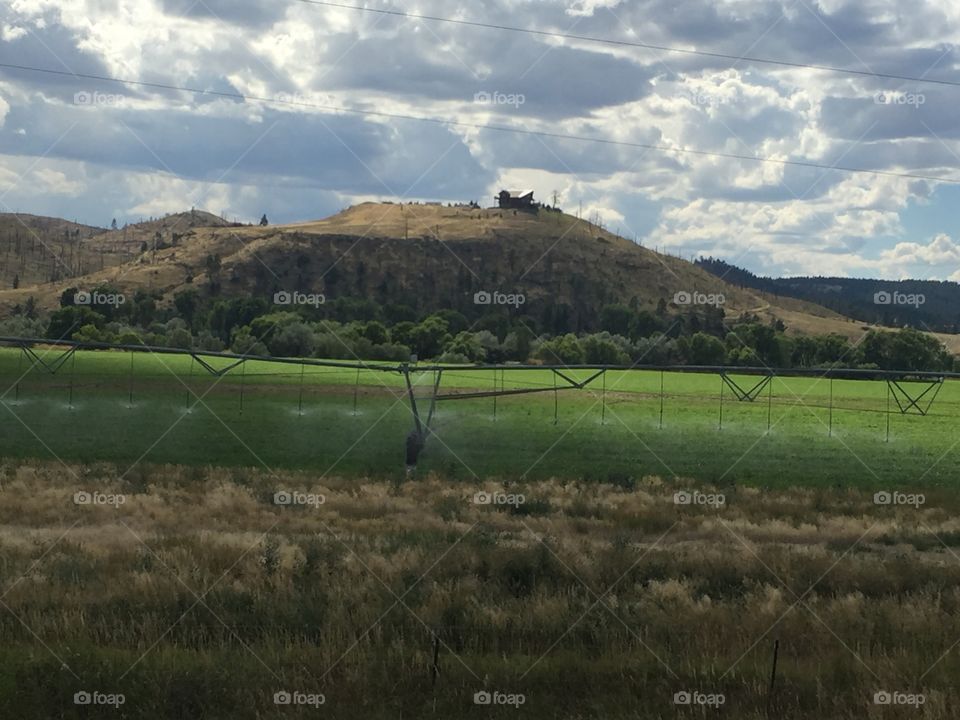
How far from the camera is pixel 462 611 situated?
15086mm

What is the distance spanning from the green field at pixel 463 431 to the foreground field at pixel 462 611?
12755 millimetres

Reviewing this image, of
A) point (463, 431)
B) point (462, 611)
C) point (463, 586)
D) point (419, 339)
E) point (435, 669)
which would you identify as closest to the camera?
point (435, 669)

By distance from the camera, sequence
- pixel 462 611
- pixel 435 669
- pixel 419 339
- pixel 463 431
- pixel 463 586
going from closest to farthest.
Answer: pixel 435 669, pixel 462 611, pixel 463 586, pixel 463 431, pixel 419 339

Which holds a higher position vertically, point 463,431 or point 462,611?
point 462,611

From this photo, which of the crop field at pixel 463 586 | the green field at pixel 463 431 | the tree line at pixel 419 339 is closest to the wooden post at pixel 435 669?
the crop field at pixel 463 586

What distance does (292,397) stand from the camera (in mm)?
62125

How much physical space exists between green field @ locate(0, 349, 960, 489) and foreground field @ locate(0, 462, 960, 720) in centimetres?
1275

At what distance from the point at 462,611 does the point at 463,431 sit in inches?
1356

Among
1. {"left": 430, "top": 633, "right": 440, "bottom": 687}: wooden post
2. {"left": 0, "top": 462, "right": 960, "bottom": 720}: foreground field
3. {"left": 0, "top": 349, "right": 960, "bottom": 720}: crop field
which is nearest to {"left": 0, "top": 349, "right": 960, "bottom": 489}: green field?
{"left": 0, "top": 349, "right": 960, "bottom": 720}: crop field

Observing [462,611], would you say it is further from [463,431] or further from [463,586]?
[463,431]

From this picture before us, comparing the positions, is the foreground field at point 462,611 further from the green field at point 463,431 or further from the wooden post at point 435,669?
the green field at point 463,431

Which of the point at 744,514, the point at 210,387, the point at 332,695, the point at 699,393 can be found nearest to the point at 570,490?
the point at 744,514

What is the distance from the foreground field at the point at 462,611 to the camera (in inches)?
439

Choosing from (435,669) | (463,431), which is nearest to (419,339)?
(463,431)
